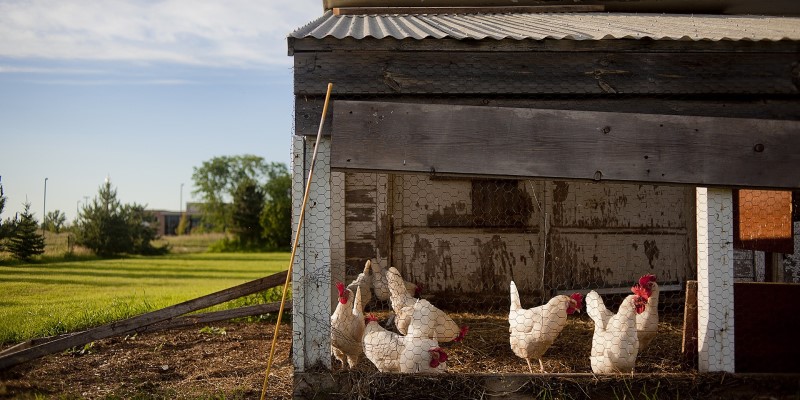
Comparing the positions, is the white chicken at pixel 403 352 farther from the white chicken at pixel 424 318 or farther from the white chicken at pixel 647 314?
the white chicken at pixel 647 314

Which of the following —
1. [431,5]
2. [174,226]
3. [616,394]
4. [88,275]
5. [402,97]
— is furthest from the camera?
[174,226]

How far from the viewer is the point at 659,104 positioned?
3.90 metres

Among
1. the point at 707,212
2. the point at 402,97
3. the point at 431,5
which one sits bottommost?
the point at 707,212

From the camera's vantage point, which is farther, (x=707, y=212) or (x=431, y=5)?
(x=431, y=5)

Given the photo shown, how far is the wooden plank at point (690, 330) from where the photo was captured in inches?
158

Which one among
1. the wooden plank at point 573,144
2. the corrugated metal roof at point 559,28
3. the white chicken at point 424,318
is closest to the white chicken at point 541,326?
the white chicken at point 424,318

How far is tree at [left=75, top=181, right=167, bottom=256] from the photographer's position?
16562 millimetres

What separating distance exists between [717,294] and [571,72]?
1607 millimetres

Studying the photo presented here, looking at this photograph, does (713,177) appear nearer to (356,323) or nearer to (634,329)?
(634,329)

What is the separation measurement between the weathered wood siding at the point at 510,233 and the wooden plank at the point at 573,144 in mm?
3318

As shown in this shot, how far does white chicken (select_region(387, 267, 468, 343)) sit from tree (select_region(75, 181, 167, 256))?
12.5 meters

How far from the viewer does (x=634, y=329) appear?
12.2ft

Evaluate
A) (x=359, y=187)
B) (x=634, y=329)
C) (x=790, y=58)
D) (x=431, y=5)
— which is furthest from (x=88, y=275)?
(x=790, y=58)

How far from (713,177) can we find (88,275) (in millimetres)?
10667
